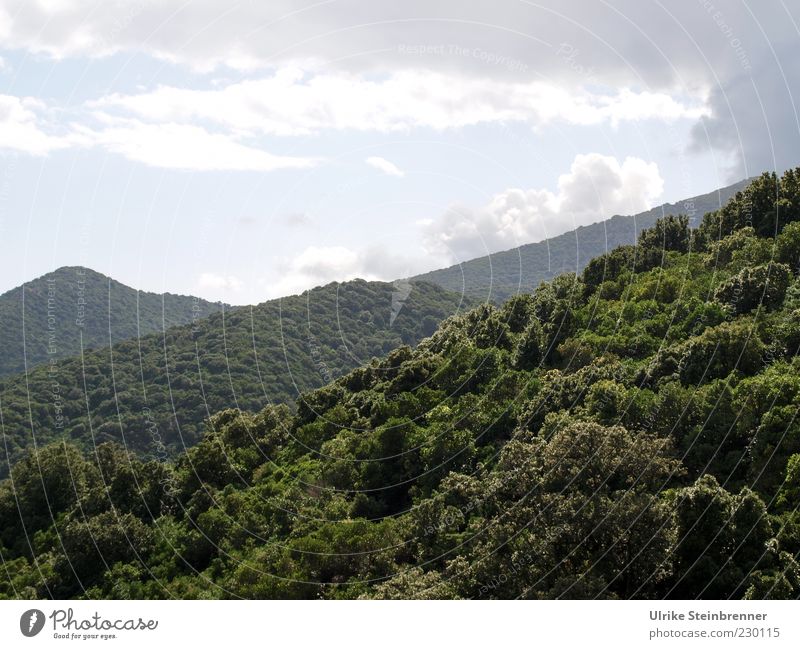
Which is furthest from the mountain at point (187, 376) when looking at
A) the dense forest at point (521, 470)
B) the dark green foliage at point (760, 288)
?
the dark green foliage at point (760, 288)

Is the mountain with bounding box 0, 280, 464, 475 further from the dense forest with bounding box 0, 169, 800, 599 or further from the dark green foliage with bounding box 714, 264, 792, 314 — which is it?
the dark green foliage with bounding box 714, 264, 792, 314

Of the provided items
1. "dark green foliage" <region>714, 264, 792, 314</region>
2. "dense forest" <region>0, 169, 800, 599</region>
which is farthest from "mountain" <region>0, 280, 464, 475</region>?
"dark green foliage" <region>714, 264, 792, 314</region>

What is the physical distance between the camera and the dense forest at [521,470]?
119 feet

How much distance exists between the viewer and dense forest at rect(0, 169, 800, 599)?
36156mm

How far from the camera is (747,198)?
8950 centimetres

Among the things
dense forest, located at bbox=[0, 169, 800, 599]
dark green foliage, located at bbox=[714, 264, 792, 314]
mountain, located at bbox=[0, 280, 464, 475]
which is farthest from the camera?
mountain, located at bbox=[0, 280, 464, 475]

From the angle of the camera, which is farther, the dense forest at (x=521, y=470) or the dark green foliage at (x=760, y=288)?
the dark green foliage at (x=760, y=288)

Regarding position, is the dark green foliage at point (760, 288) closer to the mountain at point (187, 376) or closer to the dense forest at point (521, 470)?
the dense forest at point (521, 470)

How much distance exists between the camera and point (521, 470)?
42.7 meters

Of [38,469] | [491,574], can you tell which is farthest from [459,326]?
[491,574]

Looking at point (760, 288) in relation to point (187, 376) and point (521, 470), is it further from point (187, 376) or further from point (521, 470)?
point (187, 376)

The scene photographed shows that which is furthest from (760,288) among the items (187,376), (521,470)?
(187,376)

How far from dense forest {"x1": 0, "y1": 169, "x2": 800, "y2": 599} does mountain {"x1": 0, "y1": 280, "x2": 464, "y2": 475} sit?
61923 millimetres

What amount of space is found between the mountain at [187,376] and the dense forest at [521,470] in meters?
61.9
